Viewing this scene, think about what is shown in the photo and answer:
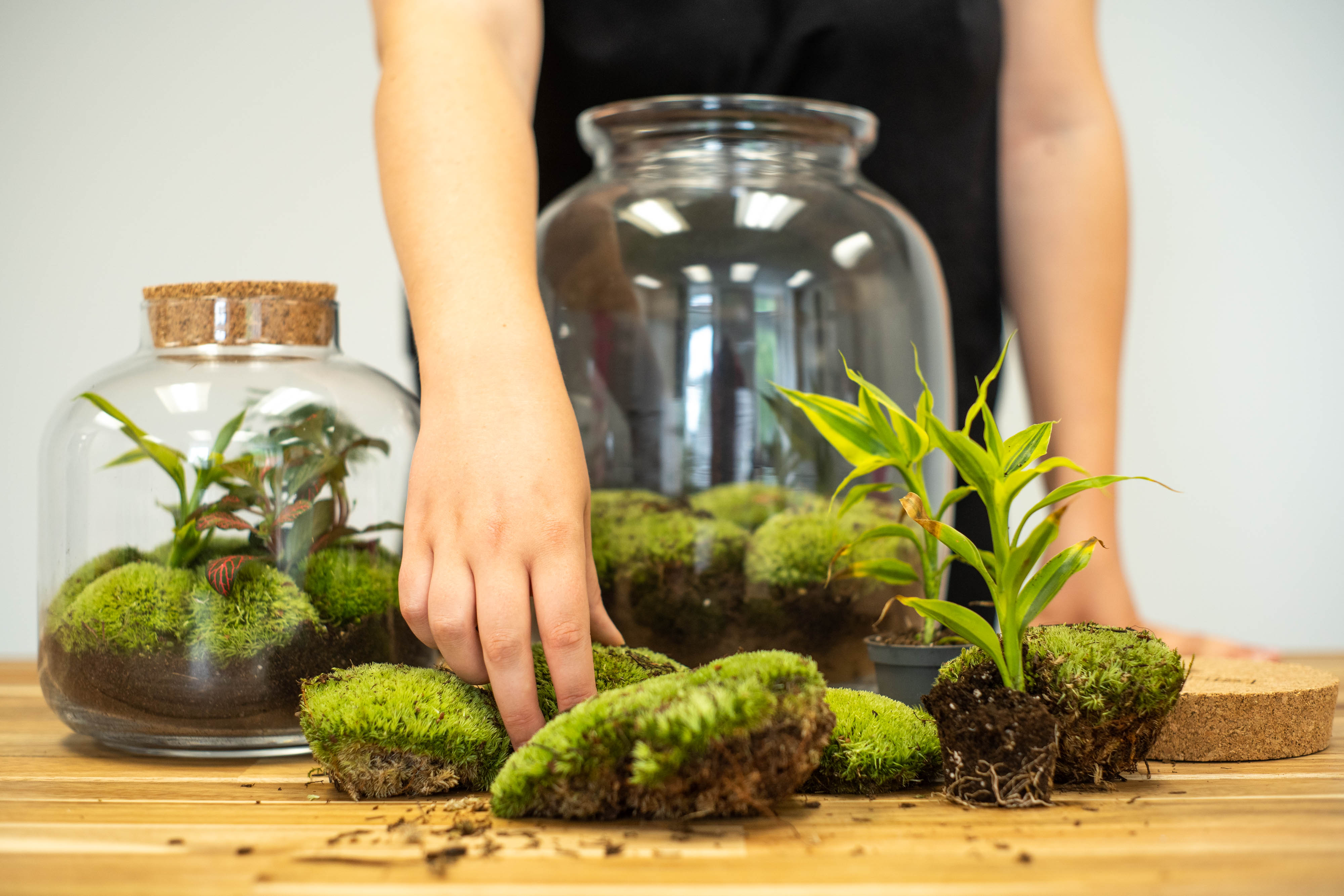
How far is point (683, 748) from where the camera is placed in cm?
49

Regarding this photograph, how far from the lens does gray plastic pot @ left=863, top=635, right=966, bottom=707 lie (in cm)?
69

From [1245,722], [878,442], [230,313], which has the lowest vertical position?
[1245,722]

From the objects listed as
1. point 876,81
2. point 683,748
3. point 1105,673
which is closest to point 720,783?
point 683,748

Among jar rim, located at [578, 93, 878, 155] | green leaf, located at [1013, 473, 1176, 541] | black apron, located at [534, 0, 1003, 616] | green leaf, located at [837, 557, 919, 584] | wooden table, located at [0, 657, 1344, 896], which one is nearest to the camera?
wooden table, located at [0, 657, 1344, 896]

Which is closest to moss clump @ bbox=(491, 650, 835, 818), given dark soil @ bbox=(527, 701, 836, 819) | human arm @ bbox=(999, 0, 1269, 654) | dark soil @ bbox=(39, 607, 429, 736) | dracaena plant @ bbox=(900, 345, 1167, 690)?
dark soil @ bbox=(527, 701, 836, 819)

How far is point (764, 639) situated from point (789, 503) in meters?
0.12

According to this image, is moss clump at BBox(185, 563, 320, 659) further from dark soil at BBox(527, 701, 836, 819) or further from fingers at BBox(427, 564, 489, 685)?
dark soil at BBox(527, 701, 836, 819)

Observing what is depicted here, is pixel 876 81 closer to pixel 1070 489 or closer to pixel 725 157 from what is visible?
pixel 725 157

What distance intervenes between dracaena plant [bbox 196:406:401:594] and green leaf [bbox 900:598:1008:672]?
0.42 m

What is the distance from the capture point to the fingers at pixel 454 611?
23.0 inches

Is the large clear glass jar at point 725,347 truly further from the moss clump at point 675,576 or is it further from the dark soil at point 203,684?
the dark soil at point 203,684

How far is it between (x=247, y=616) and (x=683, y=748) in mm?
358

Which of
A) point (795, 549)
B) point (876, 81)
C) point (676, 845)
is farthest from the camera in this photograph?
point (876, 81)

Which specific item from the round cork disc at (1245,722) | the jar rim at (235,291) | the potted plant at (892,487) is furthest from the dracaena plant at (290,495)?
the round cork disc at (1245,722)
